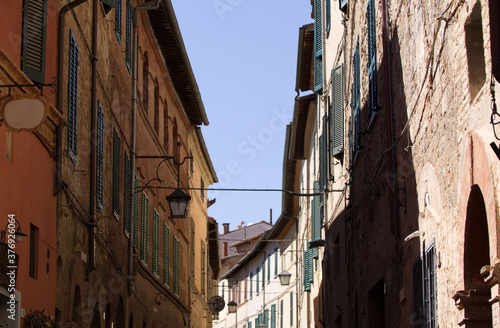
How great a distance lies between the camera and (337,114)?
18750 millimetres

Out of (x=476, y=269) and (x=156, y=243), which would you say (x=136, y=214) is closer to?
(x=156, y=243)

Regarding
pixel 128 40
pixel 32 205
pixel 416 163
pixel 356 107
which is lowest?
pixel 32 205

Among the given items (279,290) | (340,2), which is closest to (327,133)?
(340,2)

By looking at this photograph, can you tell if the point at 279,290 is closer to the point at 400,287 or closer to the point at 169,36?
the point at 169,36

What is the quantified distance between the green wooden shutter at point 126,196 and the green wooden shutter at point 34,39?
6881 millimetres

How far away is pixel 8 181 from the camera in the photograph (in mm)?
9305

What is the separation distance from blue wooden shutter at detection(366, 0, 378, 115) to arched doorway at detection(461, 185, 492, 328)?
17.1 ft

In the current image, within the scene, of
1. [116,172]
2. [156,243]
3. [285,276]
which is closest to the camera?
[116,172]

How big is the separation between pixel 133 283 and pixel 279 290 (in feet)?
80.9

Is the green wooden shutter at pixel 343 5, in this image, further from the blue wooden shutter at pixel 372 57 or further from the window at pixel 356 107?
the blue wooden shutter at pixel 372 57

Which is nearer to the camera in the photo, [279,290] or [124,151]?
[124,151]

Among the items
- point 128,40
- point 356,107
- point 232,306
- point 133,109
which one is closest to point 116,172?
point 133,109

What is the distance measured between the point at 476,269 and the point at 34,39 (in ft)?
18.6

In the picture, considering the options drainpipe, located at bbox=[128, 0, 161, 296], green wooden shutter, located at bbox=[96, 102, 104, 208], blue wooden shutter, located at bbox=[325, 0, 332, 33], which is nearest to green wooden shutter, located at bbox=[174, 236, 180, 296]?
drainpipe, located at bbox=[128, 0, 161, 296]
